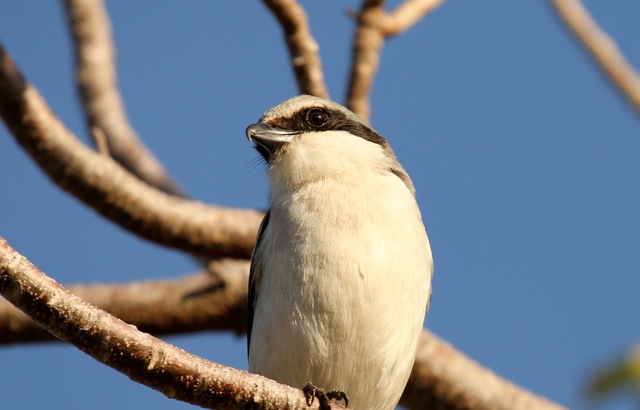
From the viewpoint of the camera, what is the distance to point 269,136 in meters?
5.59

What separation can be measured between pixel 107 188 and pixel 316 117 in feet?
4.34

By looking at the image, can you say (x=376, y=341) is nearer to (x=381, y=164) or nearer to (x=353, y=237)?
(x=353, y=237)

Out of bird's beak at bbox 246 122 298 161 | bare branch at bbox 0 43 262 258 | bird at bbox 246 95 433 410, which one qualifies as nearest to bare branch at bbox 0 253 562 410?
bare branch at bbox 0 43 262 258

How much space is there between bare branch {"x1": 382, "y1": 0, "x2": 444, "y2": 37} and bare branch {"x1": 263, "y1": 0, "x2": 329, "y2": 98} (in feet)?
1.58

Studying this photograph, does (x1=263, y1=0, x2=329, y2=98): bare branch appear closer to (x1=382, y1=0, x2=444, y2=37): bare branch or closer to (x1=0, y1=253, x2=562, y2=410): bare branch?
(x1=382, y1=0, x2=444, y2=37): bare branch

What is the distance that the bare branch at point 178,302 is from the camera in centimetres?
638

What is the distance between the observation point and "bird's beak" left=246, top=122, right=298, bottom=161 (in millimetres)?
5562

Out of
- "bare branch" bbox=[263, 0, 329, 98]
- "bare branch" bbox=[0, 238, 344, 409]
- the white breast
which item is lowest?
"bare branch" bbox=[0, 238, 344, 409]

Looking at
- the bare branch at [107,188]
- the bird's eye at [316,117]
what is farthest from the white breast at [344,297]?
the bare branch at [107,188]

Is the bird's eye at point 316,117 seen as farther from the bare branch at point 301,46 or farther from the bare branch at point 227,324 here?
the bare branch at point 227,324

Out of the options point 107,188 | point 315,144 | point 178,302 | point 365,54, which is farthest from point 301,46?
point 178,302

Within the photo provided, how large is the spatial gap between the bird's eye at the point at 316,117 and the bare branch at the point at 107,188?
812mm

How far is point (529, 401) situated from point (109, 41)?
4185 millimetres

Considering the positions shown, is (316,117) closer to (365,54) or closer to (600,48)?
(365,54)
